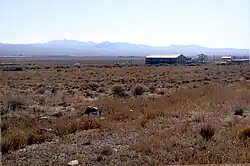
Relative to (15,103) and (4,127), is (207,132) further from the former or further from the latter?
(15,103)

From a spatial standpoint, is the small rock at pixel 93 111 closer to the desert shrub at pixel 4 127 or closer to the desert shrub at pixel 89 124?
the desert shrub at pixel 89 124

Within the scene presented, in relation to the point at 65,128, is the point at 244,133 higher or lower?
higher

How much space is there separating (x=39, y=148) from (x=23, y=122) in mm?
3322

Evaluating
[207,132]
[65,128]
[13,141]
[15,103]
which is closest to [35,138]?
[13,141]

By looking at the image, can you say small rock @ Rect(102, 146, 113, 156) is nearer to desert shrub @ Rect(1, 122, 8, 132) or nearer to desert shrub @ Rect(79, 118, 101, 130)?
desert shrub @ Rect(79, 118, 101, 130)

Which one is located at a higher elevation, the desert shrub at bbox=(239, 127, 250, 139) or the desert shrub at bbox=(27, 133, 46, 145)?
the desert shrub at bbox=(239, 127, 250, 139)

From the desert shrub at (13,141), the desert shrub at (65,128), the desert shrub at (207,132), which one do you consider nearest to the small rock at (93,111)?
the desert shrub at (65,128)

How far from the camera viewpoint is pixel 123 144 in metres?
10.2

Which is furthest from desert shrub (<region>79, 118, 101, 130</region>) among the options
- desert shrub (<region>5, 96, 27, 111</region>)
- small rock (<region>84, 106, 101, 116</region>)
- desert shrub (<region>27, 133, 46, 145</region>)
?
desert shrub (<region>5, 96, 27, 111</region>)

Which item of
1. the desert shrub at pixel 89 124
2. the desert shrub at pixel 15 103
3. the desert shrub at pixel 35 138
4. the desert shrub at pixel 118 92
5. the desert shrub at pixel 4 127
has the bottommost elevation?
the desert shrub at pixel 118 92

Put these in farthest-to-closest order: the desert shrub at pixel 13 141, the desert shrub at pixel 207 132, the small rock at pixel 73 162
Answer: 1. the desert shrub at pixel 207 132
2. the desert shrub at pixel 13 141
3. the small rock at pixel 73 162

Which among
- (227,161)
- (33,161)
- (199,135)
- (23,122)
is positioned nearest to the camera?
(227,161)

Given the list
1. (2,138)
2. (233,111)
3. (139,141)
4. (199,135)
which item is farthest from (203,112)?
(2,138)

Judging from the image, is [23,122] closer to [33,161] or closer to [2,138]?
[2,138]
